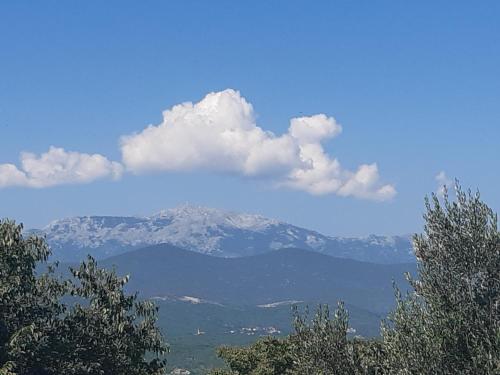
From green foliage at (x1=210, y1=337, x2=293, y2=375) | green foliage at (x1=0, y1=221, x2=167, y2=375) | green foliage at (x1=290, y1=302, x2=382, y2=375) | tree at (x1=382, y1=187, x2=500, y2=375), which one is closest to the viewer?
tree at (x1=382, y1=187, x2=500, y2=375)

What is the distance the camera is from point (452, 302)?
2669cm

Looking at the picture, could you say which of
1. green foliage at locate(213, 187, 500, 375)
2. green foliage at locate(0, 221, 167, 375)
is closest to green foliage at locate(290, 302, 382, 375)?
green foliage at locate(213, 187, 500, 375)

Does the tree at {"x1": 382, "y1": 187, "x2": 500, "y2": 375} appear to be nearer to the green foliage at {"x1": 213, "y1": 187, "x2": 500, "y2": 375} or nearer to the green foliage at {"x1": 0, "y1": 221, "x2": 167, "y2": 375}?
the green foliage at {"x1": 213, "y1": 187, "x2": 500, "y2": 375}

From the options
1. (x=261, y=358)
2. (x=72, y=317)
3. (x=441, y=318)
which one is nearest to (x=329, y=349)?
(x=441, y=318)

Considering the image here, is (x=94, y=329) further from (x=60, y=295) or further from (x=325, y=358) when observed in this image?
(x=325, y=358)

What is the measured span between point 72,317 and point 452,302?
34654 mm

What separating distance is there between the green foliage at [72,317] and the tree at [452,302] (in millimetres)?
27283

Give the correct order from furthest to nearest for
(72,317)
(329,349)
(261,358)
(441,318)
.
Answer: (261,358) → (72,317) → (329,349) → (441,318)

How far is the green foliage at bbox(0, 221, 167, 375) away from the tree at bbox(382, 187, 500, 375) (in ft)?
89.5

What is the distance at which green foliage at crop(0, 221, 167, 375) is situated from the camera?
46.3 m

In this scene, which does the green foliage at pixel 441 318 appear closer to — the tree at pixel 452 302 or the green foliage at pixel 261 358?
the tree at pixel 452 302

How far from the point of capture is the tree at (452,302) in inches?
1004

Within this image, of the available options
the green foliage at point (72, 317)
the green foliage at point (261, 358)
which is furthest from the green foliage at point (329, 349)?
the green foliage at point (261, 358)

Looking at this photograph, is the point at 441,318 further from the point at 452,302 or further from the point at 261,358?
the point at 261,358
